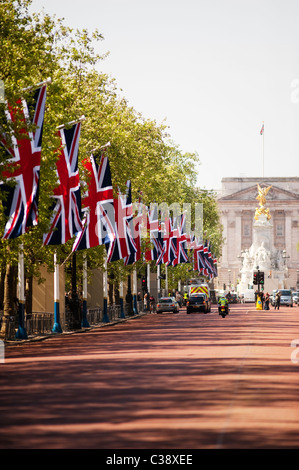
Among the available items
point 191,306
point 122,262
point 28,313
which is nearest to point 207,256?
point 191,306

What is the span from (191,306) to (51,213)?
1736 inches

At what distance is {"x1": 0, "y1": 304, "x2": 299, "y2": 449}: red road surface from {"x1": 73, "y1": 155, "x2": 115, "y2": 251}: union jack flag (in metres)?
12.7

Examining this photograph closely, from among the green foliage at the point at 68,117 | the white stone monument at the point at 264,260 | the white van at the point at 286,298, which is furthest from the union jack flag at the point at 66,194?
the white stone monument at the point at 264,260

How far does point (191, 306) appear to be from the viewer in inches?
3169

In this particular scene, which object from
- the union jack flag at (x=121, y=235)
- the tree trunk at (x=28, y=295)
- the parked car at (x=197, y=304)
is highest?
the union jack flag at (x=121, y=235)

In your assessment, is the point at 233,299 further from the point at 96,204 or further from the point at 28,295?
the point at 96,204

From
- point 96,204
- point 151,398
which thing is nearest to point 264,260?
point 96,204

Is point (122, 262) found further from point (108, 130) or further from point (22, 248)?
point (22, 248)

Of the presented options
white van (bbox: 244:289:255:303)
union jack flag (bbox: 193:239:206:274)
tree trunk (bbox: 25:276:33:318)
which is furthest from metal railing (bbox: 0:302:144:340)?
white van (bbox: 244:289:255:303)

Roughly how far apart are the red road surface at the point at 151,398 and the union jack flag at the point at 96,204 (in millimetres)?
12727

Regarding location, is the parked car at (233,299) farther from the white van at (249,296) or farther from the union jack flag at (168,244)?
the union jack flag at (168,244)

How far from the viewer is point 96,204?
4444cm

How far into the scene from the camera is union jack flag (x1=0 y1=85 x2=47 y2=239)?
31.1 m

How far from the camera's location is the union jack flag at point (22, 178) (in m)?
31.1
